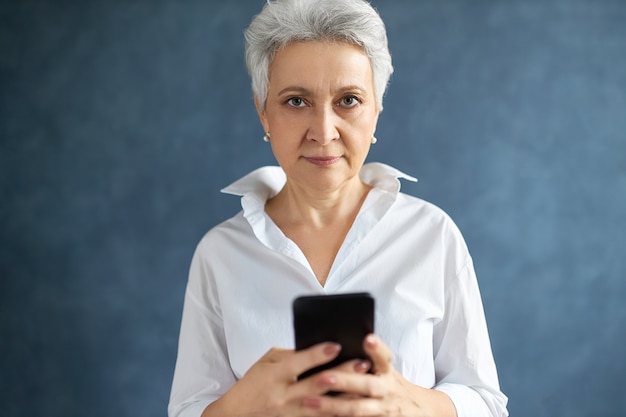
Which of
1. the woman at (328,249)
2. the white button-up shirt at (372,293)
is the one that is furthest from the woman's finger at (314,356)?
the white button-up shirt at (372,293)

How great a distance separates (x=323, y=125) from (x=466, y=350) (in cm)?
53

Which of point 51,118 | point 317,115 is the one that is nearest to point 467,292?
point 317,115

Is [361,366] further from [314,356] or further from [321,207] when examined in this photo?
[321,207]

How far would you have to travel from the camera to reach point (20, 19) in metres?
1.72

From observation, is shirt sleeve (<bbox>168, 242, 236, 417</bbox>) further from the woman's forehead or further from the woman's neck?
the woman's forehead

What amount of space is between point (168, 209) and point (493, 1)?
3.51ft

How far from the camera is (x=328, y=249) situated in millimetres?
1339

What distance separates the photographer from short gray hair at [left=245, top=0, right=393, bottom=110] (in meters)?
1.19

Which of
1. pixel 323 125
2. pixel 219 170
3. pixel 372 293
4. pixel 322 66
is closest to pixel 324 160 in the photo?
pixel 323 125

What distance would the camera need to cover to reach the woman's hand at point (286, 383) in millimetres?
905

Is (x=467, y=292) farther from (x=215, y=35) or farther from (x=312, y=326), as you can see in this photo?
(x=215, y=35)

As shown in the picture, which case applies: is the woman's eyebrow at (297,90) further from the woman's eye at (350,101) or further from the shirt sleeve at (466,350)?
the shirt sleeve at (466,350)

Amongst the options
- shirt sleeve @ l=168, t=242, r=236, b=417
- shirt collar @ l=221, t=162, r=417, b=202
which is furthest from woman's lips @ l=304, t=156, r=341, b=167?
shirt sleeve @ l=168, t=242, r=236, b=417

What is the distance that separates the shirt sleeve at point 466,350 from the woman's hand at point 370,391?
0.25m
